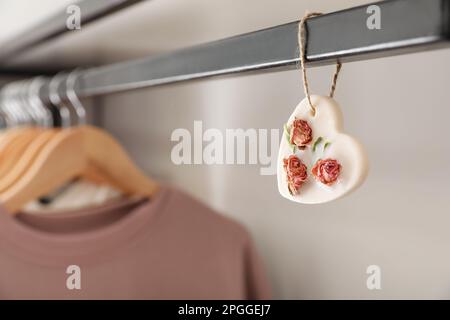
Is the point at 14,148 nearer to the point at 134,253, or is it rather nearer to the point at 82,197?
the point at 82,197

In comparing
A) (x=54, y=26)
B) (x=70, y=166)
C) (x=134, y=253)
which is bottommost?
(x=134, y=253)

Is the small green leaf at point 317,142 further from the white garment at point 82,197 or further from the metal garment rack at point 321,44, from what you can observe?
the white garment at point 82,197

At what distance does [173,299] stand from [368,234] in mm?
244

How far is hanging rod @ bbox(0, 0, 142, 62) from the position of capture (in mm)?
608

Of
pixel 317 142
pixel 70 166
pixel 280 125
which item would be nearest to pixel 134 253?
pixel 70 166

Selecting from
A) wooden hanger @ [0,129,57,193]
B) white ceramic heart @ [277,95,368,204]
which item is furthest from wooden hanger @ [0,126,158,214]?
white ceramic heart @ [277,95,368,204]

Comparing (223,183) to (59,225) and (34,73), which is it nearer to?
(59,225)

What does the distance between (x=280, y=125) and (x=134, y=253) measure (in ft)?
0.89

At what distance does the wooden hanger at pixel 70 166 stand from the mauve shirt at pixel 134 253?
28 mm

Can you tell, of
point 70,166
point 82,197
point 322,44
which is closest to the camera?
point 322,44

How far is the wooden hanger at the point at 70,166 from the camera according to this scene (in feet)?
2.33

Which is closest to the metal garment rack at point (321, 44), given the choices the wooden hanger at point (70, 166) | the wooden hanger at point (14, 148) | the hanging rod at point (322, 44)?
the hanging rod at point (322, 44)

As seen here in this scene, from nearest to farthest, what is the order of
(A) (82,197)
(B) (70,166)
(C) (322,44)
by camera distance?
(C) (322,44) < (B) (70,166) < (A) (82,197)

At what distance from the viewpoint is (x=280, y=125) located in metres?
0.86
